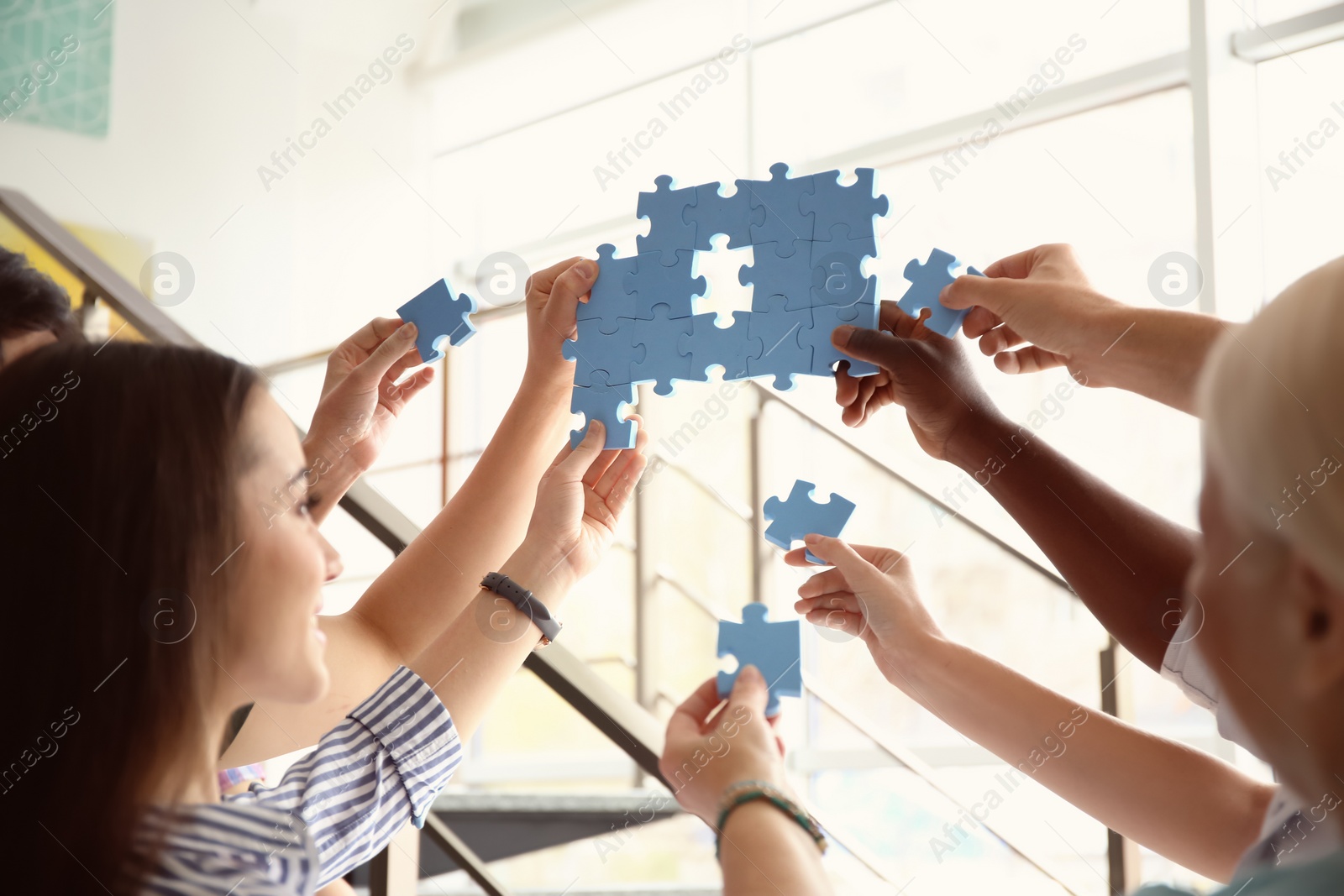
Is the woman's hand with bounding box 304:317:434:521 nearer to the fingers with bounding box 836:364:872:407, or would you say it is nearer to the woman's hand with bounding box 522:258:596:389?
the woman's hand with bounding box 522:258:596:389

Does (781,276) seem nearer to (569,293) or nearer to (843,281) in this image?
(843,281)

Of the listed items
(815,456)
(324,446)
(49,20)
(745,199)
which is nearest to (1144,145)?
(815,456)

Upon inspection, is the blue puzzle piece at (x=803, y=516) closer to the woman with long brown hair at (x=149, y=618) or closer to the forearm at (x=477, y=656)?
the forearm at (x=477, y=656)

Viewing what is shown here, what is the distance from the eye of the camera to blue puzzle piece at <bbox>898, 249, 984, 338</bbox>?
1.14 m

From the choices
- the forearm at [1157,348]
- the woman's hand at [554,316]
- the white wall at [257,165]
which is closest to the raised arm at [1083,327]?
the forearm at [1157,348]

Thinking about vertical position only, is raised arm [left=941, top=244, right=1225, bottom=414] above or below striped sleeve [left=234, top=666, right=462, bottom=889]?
above

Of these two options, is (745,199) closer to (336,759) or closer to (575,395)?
(575,395)

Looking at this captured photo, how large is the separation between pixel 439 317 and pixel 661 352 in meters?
0.33

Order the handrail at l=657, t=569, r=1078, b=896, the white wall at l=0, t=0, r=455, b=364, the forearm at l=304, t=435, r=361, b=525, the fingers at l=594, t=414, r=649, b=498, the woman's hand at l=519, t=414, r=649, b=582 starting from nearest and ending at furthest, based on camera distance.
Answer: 1. the woman's hand at l=519, t=414, r=649, b=582
2. the fingers at l=594, t=414, r=649, b=498
3. the forearm at l=304, t=435, r=361, b=525
4. the handrail at l=657, t=569, r=1078, b=896
5. the white wall at l=0, t=0, r=455, b=364

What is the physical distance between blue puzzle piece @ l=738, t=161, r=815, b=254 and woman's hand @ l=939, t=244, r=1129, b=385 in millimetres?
175

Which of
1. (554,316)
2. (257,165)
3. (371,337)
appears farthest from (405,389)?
(257,165)

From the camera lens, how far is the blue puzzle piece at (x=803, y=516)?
1198mm

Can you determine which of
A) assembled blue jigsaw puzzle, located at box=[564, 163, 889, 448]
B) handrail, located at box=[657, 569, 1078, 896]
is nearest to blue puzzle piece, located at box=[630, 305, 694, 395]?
assembled blue jigsaw puzzle, located at box=[564, 163, 889, 448]

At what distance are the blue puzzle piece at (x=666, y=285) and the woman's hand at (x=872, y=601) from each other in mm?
306
